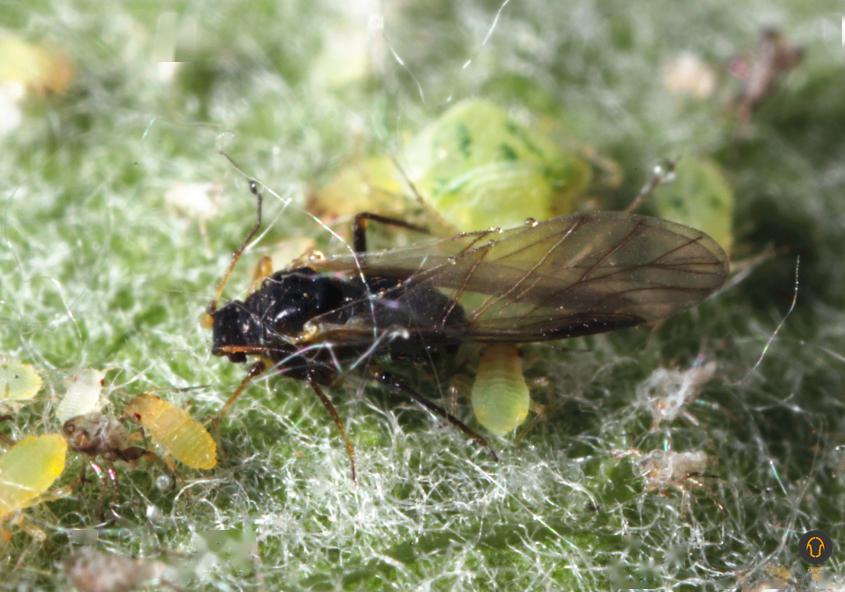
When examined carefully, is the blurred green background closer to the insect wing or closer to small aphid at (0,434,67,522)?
small aphid at (0,434,67,522)

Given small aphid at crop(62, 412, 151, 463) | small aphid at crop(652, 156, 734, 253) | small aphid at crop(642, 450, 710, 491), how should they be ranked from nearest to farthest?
small aphid at crop(62, 412, 151, 463), small aphid at crop(642, 450, 710, 491), small aphid at crop(652, 156, 734, 253)

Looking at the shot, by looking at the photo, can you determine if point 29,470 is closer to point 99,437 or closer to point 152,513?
point 99,437

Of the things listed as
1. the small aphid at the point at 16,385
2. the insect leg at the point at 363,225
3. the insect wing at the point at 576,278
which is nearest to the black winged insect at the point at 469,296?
the insect wing at the point at 576,278

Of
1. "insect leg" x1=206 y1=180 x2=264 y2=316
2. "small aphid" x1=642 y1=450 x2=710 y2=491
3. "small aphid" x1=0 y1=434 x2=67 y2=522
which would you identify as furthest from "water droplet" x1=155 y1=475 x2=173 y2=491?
"small aphid" x1=642 y1=450 x2=710 y2=491

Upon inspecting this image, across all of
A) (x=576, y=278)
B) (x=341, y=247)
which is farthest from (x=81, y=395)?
(x=576, y=278)

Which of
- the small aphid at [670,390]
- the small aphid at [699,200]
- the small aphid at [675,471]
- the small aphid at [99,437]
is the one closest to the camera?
the small aphid at [99,437]

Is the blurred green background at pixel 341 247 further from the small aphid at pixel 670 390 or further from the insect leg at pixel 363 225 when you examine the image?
the insect leg at pixel 363 225

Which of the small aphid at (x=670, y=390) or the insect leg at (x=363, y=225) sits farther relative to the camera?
the insect leg at (x=363, y=225)

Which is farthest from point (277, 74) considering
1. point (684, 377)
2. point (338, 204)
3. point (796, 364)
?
point (796, 364)
